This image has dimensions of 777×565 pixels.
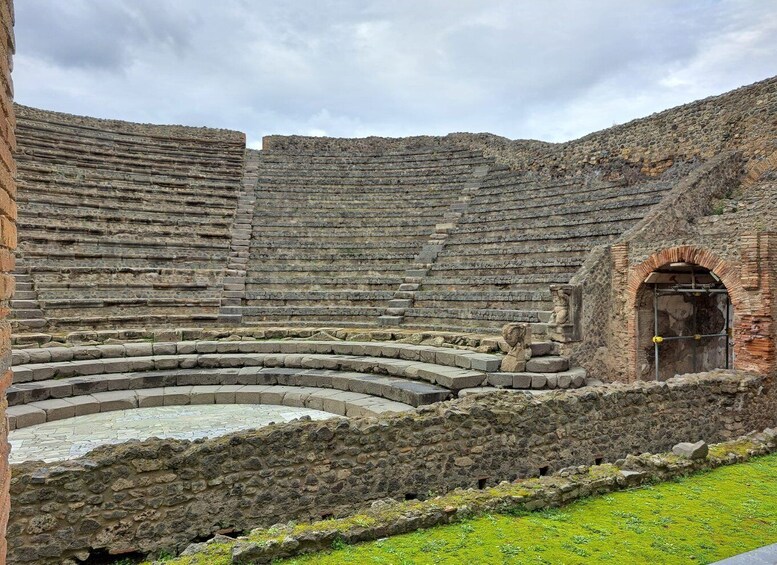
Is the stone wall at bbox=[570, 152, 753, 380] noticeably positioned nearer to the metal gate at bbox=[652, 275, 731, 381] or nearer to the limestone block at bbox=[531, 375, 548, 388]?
the metal gate at bbox=[652, 275, 731, 381]

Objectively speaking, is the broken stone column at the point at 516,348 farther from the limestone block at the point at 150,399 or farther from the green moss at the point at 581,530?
the limestone block at the point at 150,399

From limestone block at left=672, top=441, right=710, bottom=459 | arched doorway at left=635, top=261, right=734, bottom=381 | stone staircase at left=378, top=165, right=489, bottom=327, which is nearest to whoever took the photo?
limestone block at left=672, top=441, right=710, bottom=459

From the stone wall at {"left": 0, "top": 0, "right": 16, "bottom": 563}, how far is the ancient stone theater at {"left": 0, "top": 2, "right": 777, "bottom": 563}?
0.12 ft

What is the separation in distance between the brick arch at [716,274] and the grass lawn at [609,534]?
416 centimetres

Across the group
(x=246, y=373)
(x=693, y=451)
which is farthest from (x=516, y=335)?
(x=246, y=373)

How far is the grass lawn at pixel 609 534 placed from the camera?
11.5ft

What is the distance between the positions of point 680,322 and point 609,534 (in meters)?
7.81

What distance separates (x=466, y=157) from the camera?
62.3ft

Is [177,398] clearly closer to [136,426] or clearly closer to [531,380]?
[136,426]

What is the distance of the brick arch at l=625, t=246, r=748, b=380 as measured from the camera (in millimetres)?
8141

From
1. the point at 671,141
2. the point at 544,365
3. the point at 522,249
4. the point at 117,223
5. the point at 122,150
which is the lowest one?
the point at 544,365

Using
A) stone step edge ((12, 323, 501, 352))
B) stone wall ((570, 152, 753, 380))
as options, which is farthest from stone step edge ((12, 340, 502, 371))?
stone wall ((570, 152, 753, 380))

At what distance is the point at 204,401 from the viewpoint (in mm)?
8469

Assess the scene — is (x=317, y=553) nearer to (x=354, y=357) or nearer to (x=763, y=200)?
(x=354, y=357)
